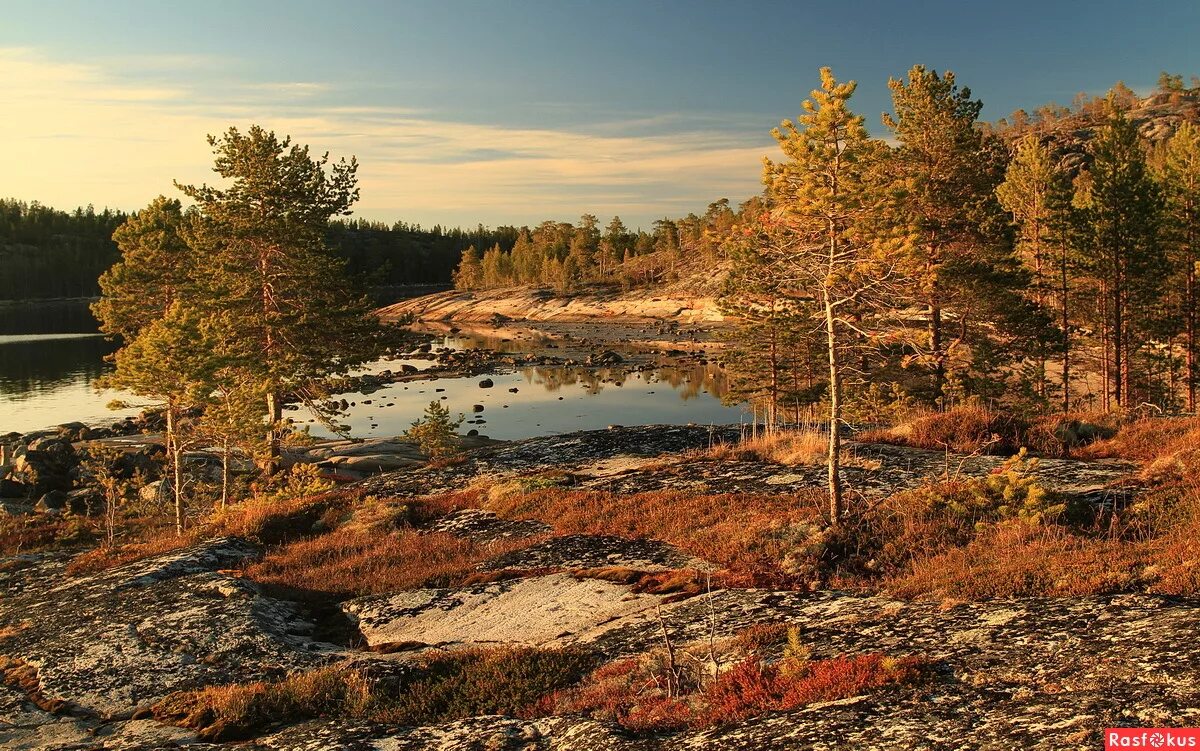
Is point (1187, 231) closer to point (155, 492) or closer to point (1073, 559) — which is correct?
point (1073, 559)

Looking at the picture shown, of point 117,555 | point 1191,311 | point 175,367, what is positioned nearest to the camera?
point 117,555

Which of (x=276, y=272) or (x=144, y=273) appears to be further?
(x=144, y=273)

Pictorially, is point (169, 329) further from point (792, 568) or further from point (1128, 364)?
point (1128, 364)

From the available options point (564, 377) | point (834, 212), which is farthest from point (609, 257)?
point (834, 212)

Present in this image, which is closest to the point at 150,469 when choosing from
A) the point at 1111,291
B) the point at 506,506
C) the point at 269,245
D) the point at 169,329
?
the point at 269,245

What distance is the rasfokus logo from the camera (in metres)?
4.41

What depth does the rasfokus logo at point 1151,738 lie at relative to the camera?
441 centimetres

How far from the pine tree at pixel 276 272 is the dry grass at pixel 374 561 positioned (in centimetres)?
1638

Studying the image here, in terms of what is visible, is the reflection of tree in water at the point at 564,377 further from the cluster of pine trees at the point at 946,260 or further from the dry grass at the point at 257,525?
the dry grass at the point at 257,525

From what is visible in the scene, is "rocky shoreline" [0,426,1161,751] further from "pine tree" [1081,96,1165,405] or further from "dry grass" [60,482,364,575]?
"pine tree" [1081,96,1165,405]

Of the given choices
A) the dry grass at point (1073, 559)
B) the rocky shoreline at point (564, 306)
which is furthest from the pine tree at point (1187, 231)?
the rocky shoreline at point (564, 306)

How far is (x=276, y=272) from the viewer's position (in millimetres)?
32031

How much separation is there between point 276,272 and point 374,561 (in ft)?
71.4

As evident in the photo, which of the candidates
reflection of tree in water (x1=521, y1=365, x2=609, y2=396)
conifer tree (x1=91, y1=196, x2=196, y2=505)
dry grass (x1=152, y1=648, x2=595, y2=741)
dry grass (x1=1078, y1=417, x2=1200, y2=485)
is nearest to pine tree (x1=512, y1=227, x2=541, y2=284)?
reflection of tree in water (x1=521, y1=365, x2=609, y2=396)
